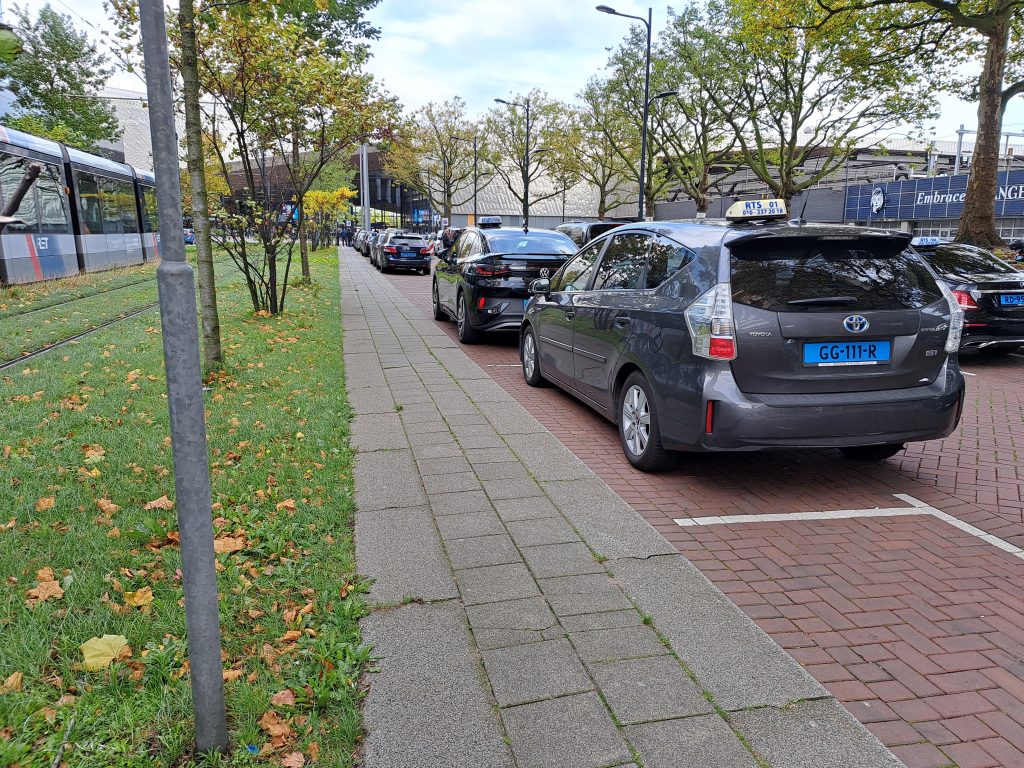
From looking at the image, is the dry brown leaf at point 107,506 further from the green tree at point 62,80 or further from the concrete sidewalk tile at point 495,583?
the green tree at point 62,80

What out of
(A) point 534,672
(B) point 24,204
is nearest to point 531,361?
(A) point 534,672

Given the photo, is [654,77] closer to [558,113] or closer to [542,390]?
[558,113]

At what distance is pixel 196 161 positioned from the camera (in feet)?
23.0

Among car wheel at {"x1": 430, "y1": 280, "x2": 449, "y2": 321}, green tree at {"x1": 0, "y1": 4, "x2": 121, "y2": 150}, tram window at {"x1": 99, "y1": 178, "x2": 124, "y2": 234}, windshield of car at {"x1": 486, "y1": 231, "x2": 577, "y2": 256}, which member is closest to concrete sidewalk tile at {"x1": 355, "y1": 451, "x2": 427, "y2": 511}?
windshield of car at {"x1": 486, "y1": 231, "x2": 577, "y2": 256}

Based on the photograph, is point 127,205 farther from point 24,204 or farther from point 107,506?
point 107,506

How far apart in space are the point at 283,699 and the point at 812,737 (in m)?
1.76

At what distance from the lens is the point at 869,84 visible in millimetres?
22516

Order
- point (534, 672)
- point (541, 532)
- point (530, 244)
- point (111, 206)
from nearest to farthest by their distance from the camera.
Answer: point (534, 672)
point (541, 532)
point (530, 244)
point (111, 206)

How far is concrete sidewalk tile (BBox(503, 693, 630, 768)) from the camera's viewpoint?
2.25 m

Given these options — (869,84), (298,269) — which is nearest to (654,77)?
(869,84)

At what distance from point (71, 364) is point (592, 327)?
5635 mm

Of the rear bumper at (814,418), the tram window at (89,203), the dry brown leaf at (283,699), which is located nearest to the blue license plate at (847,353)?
the rear bumper at (814,418)

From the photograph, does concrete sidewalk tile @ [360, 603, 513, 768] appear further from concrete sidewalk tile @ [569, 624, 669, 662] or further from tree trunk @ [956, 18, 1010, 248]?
tree trunk @ [956, 18, 1010, 248]

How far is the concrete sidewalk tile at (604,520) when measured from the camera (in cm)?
377
